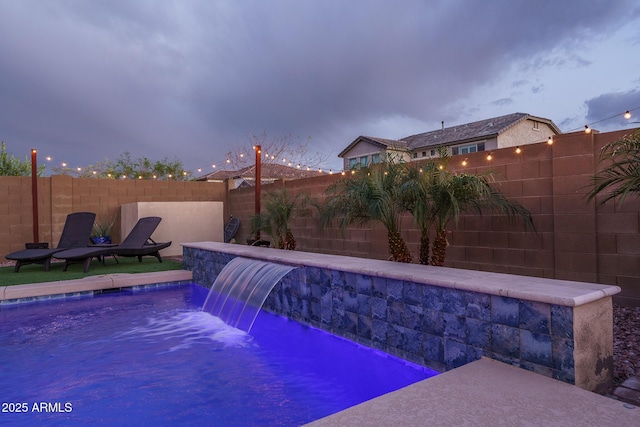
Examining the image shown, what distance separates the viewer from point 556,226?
4.56 metres

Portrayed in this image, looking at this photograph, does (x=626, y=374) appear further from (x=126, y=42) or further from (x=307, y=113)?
(x=307, y=113)

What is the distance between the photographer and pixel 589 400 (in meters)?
1.97

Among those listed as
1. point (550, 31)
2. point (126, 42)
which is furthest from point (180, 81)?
point (550, 31)

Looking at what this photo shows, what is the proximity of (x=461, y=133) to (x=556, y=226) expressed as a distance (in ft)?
66.2

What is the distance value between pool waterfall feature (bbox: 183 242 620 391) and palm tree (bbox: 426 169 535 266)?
124 cm

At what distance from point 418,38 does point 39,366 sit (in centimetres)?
1066

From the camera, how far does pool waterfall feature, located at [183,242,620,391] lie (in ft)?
7.52

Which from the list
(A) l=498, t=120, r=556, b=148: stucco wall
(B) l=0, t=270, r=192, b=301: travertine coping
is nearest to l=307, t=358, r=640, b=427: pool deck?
(B) l=0, t=270, r=192, b=301: travertine coping

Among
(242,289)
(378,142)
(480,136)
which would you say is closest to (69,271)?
(242,289)

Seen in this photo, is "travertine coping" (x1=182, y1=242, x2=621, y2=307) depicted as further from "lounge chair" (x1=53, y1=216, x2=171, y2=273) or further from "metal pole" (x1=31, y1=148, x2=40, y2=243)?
"metal pole" (x1=31, y1=148, x2=40, y2=243)

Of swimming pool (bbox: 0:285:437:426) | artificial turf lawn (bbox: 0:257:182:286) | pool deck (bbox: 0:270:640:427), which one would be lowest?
swimming pool (bbox: 0:285:437:426)

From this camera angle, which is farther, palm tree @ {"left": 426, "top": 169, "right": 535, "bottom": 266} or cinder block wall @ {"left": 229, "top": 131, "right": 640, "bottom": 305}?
palm tree @ {"left": 426, "top": 169, "right": 535, "bottom": 266}

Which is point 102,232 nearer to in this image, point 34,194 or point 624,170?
point 34,194

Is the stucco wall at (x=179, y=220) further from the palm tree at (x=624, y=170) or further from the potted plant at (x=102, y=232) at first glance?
the palm tree at (x=624, y=170)
